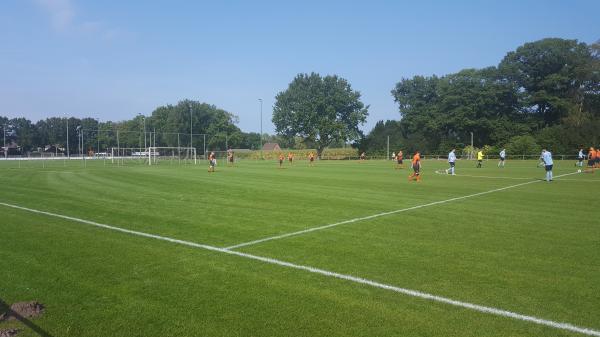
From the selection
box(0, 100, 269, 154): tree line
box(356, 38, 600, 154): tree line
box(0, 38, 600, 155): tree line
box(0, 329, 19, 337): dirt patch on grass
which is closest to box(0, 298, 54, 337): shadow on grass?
box(0, 329, 19, 337): dirt patch on grass

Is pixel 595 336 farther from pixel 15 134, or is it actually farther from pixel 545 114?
pixel 15 134

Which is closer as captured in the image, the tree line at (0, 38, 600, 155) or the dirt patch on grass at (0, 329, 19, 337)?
the dirt patch on grass at (0, 329, 19, 337)

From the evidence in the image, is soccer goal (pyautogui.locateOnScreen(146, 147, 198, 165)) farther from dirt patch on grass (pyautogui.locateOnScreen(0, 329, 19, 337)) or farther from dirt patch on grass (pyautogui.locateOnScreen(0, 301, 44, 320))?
dirt patch on grass (pyautogui.locateOnScreen(0, 329, 19, 337))

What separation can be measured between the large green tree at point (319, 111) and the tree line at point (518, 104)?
6673 mm

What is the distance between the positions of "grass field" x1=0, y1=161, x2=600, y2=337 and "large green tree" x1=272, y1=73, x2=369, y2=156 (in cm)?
8149

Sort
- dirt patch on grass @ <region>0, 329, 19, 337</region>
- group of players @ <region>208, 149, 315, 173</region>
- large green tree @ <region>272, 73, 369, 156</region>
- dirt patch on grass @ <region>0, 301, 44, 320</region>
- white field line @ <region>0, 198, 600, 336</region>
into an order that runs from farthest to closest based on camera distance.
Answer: large green tree @ <region>272, 73, 369, 156</region> → group of players @ <region>208, 149, 315, 173</region> → dirt patch on grass @ <region>0, 301, 44, 320</region> → white field line @ <region>0, 198, 600, 336</region> → dirt patch on grass @ <region>0, 329, 19, 337</region>

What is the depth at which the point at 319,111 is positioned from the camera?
93688 millimetres

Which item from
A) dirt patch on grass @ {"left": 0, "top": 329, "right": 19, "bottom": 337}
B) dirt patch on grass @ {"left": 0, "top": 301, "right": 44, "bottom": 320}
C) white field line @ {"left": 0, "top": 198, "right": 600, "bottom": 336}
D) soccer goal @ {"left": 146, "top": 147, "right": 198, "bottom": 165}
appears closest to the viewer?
dirt patch on grass @ {"left": 0, "top": 329, "right": 19, "bottom": 337}

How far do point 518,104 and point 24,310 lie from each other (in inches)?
3635

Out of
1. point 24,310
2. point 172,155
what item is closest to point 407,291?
point 24,310

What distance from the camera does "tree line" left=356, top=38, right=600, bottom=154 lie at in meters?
72.4

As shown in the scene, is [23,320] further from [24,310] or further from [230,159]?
[230,159]

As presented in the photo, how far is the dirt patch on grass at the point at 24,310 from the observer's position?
14.1 feet

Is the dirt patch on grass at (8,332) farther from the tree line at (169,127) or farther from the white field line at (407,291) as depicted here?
the tree line at (169,127)
